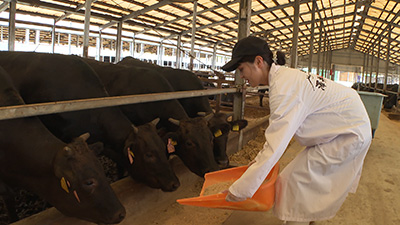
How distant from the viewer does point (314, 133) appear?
5.72ft

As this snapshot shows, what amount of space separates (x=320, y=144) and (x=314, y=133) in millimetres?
109

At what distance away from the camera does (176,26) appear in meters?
17.1

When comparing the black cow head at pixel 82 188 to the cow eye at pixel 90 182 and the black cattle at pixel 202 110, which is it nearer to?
the cow eye at pixel 90 182

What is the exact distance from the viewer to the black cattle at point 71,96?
10.2 feet

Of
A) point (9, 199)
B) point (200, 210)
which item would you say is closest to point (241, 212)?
point (200, 210)

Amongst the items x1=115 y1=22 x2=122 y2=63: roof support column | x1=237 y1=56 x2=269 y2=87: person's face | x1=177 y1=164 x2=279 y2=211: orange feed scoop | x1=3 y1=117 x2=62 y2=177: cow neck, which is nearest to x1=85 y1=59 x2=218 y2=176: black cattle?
x1=3 y1=117 x2=62 y2=177: cow neck

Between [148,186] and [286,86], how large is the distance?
1816 millimetres

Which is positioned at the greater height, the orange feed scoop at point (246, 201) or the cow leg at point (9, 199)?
the orange feed scoop at point (246, 201)

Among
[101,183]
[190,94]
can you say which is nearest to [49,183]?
[101,183]

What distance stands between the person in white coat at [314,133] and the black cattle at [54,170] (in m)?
0.98

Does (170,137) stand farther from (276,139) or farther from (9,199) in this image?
(276,139)

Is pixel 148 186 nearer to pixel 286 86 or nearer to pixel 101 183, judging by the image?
pixel 101 183

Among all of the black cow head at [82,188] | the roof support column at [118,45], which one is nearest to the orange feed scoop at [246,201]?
the black cow head at [82,188]

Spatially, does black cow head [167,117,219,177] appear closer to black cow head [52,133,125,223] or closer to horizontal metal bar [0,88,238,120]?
horizontal metal bar [0,88,238,120]
